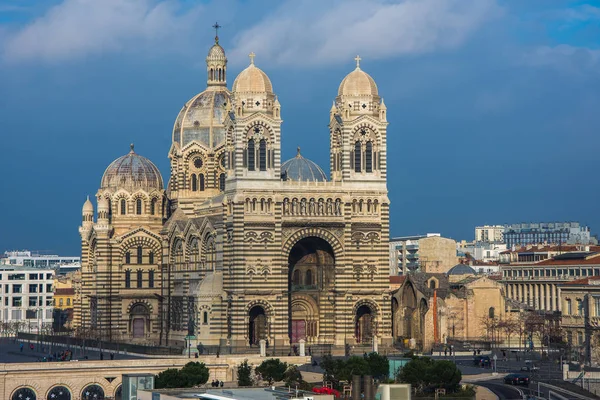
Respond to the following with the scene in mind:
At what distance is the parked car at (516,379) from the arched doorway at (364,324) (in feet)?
80.8

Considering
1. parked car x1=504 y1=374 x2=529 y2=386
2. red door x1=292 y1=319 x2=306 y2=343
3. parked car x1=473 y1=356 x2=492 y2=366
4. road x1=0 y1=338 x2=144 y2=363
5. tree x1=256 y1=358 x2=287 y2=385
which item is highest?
red door x1=292 y1=319 x2=306 y2=343

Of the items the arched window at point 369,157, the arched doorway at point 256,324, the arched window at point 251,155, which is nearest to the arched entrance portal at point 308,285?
the arched doorway at point 256,324

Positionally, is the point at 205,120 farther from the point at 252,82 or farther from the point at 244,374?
the point at 244,374

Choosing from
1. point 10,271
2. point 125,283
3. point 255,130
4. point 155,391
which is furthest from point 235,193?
point 10,271

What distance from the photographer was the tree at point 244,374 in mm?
88188

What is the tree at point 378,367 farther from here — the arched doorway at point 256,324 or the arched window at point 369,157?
the arched window at point 369,157

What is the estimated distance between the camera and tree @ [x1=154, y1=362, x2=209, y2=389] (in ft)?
278

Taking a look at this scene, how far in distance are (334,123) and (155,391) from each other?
46.3m

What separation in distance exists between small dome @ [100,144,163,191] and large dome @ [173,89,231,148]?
383 centimetres

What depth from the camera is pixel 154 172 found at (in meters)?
133

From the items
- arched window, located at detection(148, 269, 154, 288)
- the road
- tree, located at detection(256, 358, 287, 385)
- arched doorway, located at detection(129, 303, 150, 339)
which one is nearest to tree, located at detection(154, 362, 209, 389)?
tree, located at detection(256, 358, 287, 385)

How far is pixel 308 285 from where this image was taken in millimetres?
115625

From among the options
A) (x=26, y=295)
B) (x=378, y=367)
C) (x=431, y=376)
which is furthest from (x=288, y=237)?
(x=26, y=295)

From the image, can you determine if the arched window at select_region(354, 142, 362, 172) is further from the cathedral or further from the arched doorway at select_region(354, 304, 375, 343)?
the arched doorway at select_region(354, 304, 375, 343)
